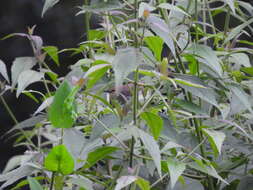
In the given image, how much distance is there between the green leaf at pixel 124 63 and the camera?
63 centimetres

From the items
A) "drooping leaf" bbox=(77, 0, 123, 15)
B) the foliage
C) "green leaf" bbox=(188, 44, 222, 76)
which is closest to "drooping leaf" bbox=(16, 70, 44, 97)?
the foliage

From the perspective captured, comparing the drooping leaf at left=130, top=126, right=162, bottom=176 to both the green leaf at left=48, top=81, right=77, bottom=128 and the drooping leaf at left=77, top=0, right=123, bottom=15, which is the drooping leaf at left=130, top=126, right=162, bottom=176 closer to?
the green leaf at left=48, top=81, right=77, bottom=128

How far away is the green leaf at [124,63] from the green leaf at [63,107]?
0.19 ft

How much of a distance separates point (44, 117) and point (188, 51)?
0.90ft

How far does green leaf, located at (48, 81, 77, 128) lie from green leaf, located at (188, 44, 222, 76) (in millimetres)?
244

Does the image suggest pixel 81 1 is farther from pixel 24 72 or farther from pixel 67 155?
pixel 67 155

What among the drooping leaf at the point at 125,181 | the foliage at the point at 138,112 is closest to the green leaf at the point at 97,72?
the foliage at the point at 138,112

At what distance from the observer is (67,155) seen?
65 centimetres

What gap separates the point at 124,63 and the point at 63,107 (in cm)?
9

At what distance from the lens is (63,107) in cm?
65

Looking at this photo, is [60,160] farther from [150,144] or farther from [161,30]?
[161,30]

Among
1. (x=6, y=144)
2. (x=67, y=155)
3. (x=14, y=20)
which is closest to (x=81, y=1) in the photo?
(x=14, y=20)

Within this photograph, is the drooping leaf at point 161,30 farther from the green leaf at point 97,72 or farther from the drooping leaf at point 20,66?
the drooping leaf at point 20,66

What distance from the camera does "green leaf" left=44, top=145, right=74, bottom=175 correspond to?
0.65 metres
